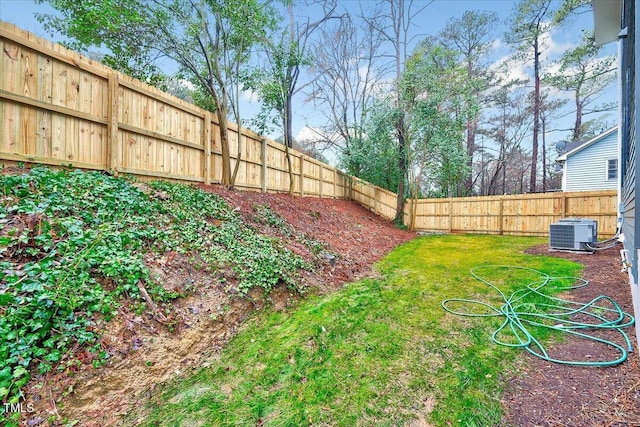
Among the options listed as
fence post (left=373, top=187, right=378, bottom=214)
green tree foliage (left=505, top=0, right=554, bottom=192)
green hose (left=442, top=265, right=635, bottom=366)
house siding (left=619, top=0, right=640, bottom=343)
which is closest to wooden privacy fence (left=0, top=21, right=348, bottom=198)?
green hose (left=442, top=265, right=635, bottom=366)

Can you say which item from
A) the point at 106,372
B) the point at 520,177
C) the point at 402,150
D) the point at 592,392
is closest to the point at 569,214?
the point at 402,150

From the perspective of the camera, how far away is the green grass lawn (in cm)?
151

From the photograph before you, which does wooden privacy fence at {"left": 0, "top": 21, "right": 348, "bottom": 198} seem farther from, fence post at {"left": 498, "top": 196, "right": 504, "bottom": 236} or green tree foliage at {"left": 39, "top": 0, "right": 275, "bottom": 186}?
fence post at {"left": 498, "top": 196, "right": 504, "bottom": 236}

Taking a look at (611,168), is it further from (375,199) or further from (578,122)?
(375,199)

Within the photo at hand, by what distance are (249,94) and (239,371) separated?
6.47m

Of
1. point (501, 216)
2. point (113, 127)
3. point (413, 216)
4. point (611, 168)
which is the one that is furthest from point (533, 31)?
point (113, 127)

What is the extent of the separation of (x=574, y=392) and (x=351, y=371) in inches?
53.4

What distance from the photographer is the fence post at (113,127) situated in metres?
3.68

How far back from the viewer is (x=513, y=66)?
47.2ft

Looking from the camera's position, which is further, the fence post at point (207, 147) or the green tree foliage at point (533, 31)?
the green tree foliage at point (533, 31)

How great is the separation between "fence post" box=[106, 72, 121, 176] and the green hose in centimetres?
470

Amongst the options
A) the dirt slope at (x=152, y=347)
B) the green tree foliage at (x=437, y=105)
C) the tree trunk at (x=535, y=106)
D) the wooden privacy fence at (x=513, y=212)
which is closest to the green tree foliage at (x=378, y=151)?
the green tree foliage at (x=437, y=105)

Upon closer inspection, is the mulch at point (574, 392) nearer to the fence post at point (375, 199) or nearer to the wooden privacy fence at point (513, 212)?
the wooden privacy fence at point (513, 212)

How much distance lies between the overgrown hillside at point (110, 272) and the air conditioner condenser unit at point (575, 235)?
5182mm
